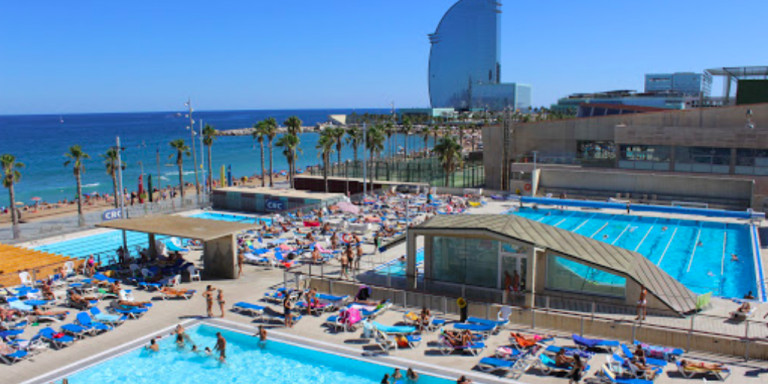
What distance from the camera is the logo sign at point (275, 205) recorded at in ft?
119

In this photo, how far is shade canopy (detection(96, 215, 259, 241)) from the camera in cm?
1912

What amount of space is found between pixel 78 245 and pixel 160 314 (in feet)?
50.9

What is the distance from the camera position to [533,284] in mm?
16312

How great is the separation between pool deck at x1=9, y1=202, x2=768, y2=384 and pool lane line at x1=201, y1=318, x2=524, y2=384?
2 cm

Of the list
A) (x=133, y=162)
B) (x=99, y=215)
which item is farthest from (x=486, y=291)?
(x=133, y=162)

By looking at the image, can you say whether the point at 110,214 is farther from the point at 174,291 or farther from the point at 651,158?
the point at 651,158

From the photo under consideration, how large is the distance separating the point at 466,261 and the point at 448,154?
89.5 feet

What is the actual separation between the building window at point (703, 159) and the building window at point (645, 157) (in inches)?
31.3

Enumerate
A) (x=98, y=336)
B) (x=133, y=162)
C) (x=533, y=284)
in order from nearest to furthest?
(x=98, y=336) < (x=533, y=284) < (x=133, y=162)

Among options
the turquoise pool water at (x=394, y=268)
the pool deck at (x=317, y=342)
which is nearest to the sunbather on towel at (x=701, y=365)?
the pool deck at (x=317, y=342)

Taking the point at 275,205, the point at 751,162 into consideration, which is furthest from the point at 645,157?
the point at 275,205

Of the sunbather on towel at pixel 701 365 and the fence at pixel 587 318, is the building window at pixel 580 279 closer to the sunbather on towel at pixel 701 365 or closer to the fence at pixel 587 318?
the fence at pixel 587 318

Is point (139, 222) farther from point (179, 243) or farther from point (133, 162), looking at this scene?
point (133, 162)

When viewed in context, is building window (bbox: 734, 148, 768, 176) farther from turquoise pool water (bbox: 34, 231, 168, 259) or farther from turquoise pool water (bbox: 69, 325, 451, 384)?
turquoise pool water (bbox: 34, 231, 168, 259)
